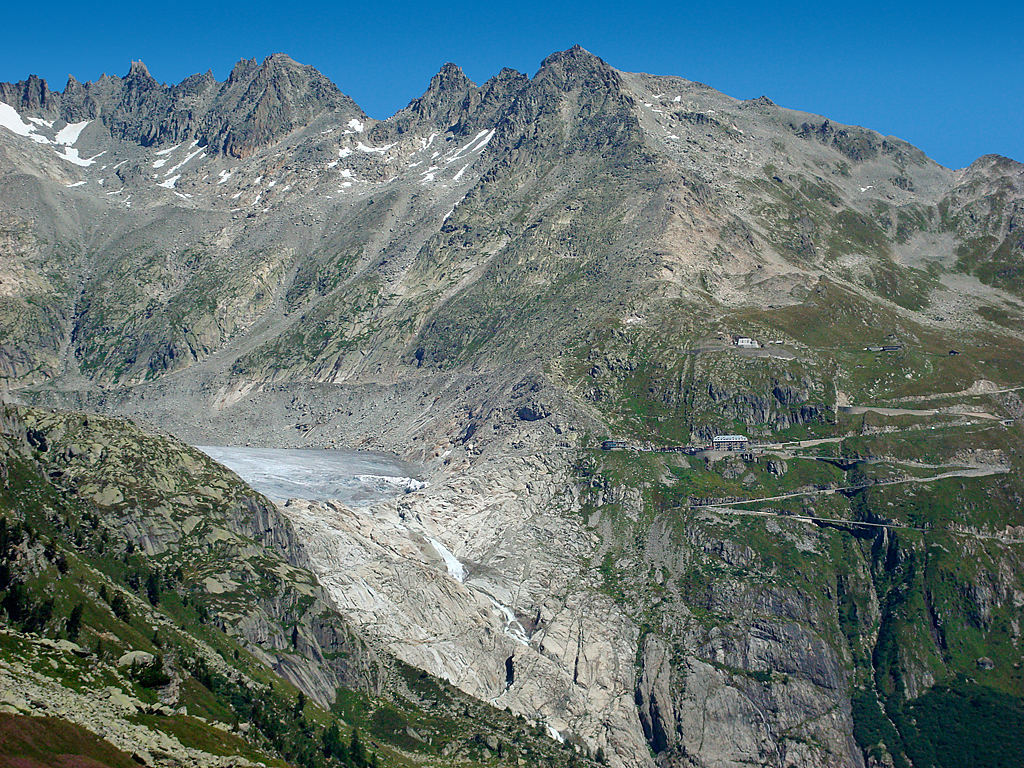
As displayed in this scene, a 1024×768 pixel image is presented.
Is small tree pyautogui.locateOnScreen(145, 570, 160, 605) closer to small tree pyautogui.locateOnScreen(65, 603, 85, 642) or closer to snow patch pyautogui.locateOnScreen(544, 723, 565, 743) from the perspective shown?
small tree pyautogui.locateOnScreen(65, 603, 85, 642)

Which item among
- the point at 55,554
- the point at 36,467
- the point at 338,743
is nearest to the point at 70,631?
the point at 55,554

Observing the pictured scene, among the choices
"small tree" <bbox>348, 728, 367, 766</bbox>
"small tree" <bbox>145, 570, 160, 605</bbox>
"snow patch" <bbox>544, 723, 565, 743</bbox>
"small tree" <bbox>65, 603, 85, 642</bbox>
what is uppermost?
"small tree" <bbox>145, 570, 160, 605</bbox>

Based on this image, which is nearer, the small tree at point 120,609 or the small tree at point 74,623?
the small tree at point 74,623

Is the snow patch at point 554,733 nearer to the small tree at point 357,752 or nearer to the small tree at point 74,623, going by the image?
the small tree at point 357,752

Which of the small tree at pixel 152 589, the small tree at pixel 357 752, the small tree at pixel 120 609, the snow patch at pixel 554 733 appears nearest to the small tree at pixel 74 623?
the small tree at pixel 120 609

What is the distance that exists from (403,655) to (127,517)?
5528cm

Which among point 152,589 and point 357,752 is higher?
point 152,589

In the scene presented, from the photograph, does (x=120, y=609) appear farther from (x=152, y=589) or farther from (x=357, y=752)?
(x=357, y=752)

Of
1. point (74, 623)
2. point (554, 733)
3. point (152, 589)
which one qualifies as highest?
point (152, 589)

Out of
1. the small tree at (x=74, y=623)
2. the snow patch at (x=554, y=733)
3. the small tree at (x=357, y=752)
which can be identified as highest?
the snow patch at (x=554, y=733)

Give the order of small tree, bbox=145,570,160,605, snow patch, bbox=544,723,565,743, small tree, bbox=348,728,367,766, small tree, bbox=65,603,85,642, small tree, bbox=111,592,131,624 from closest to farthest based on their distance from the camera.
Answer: small tree, bbox=65,603,85,642 < small tree, bbox=111,592,131,624 < small tree, bbox=348,728,367,766 < small tree, bbox=145,570,160,605 < snow patch, bbox=544,723,565,743

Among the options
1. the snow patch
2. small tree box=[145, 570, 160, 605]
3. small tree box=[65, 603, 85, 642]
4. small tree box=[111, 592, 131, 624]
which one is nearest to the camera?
small tree box=[65, 603, 85, 642]

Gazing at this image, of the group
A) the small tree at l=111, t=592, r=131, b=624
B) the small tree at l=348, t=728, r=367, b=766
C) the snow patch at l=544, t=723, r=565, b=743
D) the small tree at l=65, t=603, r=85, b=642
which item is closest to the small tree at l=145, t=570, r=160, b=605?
the small tree at l=111, t=592, r=131, b=624

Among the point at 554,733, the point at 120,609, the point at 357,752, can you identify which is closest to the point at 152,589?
the point at 120,609
